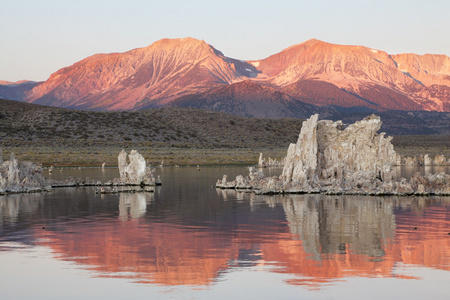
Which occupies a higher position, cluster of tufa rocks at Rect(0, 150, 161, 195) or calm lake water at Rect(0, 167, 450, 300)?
cluster of tufa rocks at Rect(0, 150, 161, 195)

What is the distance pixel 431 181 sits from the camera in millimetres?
41219

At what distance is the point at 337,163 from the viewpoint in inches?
1660

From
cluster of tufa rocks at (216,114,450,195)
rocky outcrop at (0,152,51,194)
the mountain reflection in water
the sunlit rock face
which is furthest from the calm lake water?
the sunlit rock face

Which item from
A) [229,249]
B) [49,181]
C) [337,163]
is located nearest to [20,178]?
[49,181]

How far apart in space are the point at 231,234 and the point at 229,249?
3533mm

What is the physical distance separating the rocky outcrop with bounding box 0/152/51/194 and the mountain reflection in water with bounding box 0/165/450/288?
151 inches

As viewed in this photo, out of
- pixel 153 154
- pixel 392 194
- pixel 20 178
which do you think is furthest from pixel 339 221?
pixel 153 154

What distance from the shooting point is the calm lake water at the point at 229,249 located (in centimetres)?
1634

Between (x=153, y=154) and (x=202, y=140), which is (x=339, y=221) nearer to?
(x=153, y=154)

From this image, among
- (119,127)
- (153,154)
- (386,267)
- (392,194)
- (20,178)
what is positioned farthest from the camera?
(119,127)

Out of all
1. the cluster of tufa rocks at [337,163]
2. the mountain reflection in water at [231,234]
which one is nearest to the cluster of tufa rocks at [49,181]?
the mountain reflection in water at [231,234]

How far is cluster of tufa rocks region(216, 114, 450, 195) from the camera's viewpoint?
41.6m

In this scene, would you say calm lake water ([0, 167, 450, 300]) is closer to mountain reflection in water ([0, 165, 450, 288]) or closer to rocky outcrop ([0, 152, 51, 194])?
mountain reflection in water ([0, 165, 450, 288])

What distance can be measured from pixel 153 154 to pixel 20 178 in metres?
58.7
